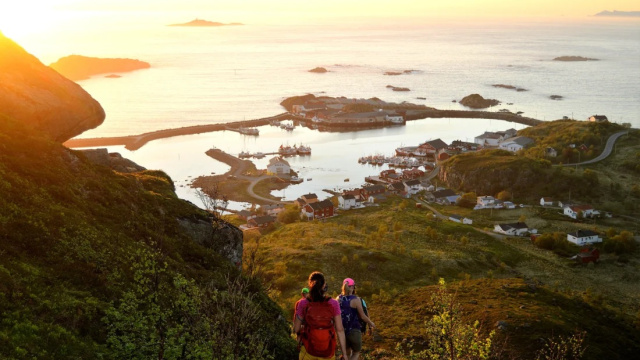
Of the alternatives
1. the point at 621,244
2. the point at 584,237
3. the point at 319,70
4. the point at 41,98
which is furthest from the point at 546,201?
the point at 319,70

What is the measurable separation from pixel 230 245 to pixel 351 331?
14.7 metres

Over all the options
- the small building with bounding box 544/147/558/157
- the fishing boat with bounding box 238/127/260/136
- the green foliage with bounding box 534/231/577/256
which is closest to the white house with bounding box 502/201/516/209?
the green foliage with bounding box 534/231/577/256

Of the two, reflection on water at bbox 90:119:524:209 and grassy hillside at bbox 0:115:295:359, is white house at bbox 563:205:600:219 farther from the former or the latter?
grassy hillside at bbox 0:115:295:359

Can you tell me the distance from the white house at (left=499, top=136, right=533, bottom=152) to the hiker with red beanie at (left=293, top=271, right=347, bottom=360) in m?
83.0

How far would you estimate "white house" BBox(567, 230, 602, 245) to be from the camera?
49.8 metres

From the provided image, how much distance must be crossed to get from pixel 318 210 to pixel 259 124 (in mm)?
58013

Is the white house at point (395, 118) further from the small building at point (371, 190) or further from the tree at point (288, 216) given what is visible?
the tree at point (288, 216)

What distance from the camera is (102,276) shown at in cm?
1366

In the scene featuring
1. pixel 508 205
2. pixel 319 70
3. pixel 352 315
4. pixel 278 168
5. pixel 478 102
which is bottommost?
pixel 508 205

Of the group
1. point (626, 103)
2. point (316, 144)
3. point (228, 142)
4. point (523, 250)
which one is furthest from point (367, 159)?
point (626, 103)

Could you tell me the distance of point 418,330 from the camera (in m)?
27.5

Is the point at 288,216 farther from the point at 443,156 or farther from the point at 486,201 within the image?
the point at 443,156

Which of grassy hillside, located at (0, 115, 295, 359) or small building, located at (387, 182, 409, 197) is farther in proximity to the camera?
small building, located at (387, 182, 409, 197)

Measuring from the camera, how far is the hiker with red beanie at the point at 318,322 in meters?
9.09
